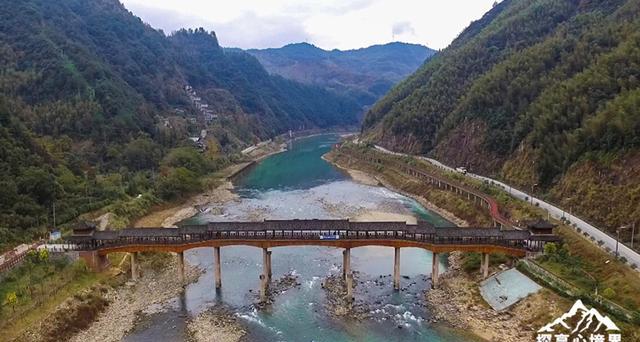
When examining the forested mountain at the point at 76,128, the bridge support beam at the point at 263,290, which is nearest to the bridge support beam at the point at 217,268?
the bridge support beam at the point at 263,290

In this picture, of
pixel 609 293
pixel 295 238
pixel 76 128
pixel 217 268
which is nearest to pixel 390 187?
pixel 295 238

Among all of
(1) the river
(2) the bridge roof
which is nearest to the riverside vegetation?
(2) the bridge roof

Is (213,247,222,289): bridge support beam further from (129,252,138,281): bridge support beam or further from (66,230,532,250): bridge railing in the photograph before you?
(129,252,138,281): bridge support beam

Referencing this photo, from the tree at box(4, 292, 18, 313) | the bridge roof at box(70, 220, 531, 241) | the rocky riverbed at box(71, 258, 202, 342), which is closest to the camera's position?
the tree at box(4, 292, 18, 313)

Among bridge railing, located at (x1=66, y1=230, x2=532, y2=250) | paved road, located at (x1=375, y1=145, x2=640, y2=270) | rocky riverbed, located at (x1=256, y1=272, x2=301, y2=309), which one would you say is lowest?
rocky riverbed, located at (x1=256, y1=272, x2=301, y2=309)

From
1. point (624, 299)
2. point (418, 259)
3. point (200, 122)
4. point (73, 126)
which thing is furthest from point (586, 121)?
point (200, 122)

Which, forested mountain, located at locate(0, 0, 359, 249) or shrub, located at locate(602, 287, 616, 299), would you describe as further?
forested mountain, located at locate(0, 0, 359, 249)

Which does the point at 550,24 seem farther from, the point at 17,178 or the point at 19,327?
the point at 19,327
